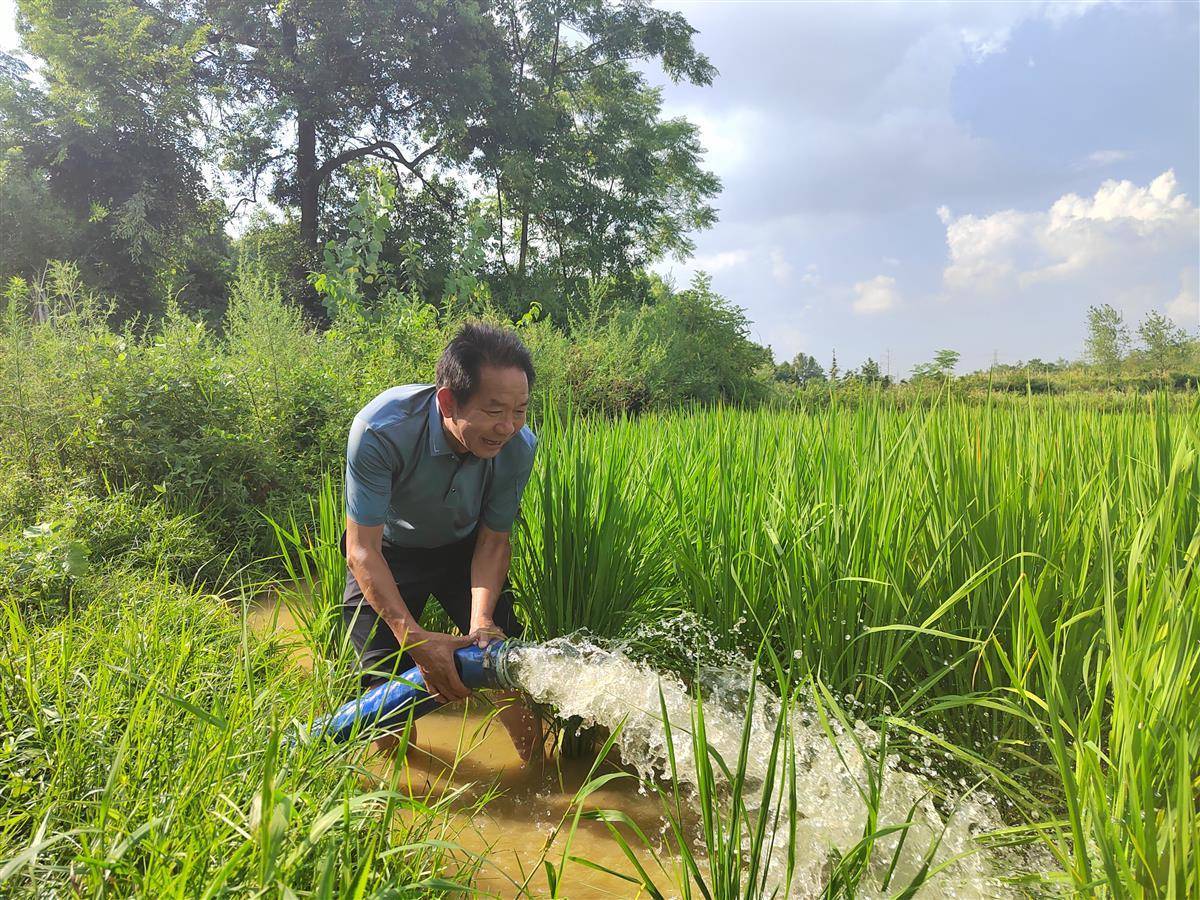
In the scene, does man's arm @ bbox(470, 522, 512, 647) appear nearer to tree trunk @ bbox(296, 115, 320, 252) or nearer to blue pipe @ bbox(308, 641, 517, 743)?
blue pipe @ bbox(308, 641, 517, 743)

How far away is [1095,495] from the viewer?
2162 mm

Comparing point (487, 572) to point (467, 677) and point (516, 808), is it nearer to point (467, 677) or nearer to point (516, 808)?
point (467, 677)

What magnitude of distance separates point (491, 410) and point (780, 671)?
130 cm

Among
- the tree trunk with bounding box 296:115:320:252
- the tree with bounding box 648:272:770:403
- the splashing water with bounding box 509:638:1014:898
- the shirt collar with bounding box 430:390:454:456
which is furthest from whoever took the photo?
the tree trunk with bounding box 296:115:320:252

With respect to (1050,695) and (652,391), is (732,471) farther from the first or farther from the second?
(652,391)

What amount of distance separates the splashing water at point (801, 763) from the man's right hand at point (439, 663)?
184mm

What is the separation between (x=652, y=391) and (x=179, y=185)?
41.3ft

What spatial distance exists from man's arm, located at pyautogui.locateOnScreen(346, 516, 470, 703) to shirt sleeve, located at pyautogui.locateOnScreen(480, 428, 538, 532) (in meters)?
0.31

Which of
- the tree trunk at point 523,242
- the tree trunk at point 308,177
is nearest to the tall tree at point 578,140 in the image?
the tree trunk at point 523,242

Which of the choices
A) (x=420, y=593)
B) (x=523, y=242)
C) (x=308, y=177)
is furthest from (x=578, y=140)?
(x=420, y=593)

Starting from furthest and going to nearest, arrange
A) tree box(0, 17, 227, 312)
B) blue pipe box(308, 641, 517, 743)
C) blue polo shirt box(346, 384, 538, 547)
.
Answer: tree box(0, 17, 227, 312)
blue polo shirt box(346, 384, 538, 547)
blue pipe box(308, 641, 517, 743)

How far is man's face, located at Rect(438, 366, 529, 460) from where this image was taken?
232 cm

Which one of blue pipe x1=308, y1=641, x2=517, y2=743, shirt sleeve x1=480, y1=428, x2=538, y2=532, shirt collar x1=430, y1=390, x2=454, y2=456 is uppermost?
shirt collar x1=430, y1=390, x2=454, y2=456

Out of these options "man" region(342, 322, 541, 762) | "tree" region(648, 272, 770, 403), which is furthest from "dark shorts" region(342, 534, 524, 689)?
"tree" region(648, 272, 770, 403)
